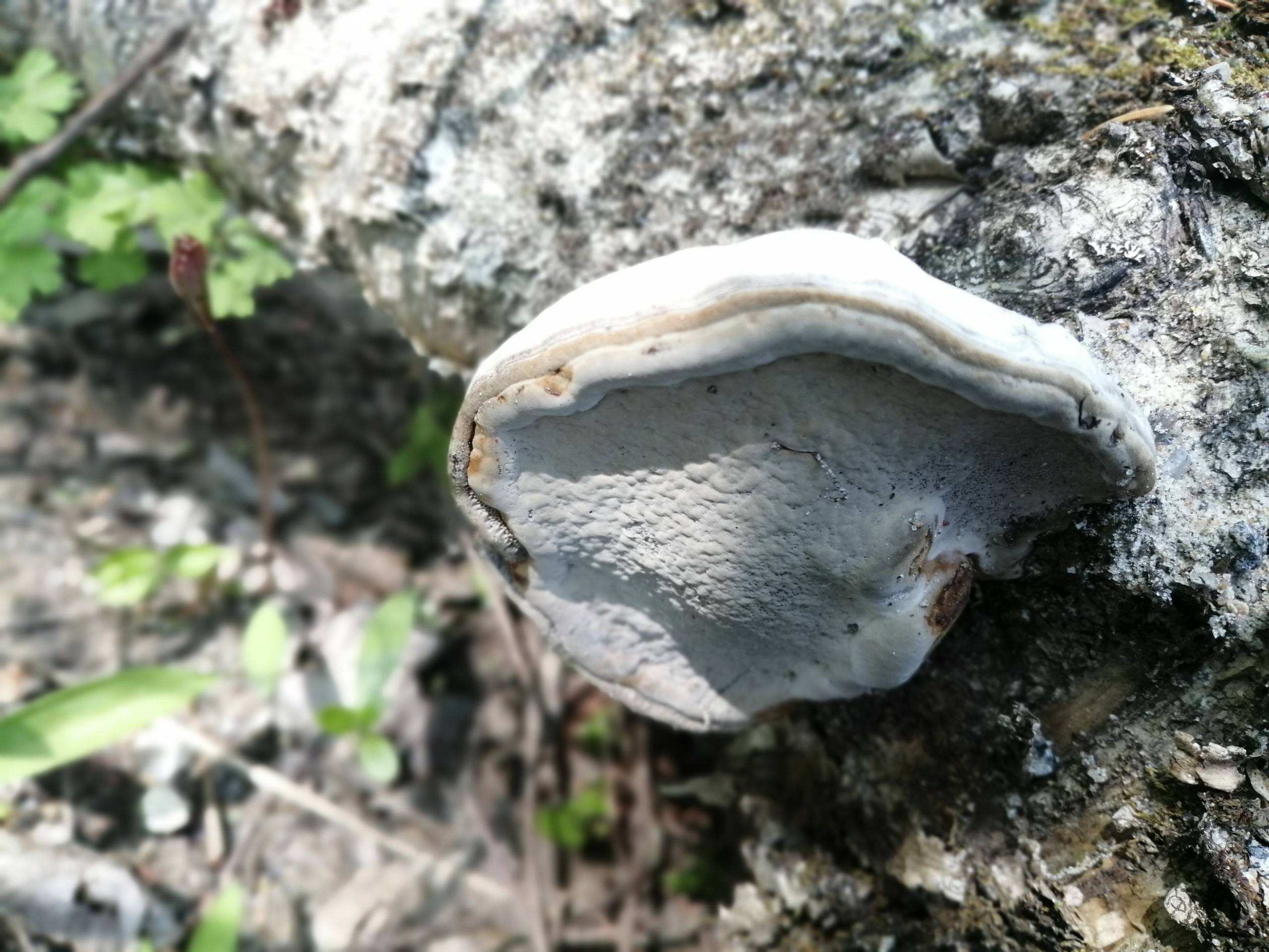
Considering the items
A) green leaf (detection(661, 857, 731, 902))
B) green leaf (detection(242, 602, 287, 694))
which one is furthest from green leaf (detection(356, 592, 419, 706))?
green leaf (detection(661, 857, 731, 902))

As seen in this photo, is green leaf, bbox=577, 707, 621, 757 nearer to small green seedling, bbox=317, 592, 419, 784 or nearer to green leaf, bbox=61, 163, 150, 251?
small green seedling, bbox=317, 592, 419, 784

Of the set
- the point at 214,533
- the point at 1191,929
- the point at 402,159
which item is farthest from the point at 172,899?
the point at 1191,929

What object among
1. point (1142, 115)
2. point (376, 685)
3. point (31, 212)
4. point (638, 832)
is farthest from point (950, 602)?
point (31, 212)

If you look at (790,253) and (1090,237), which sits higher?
(790,253)

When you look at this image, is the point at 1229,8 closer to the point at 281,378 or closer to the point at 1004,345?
the point at 1004,345

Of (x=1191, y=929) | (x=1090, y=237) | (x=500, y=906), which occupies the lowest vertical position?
(x=500, y=906)

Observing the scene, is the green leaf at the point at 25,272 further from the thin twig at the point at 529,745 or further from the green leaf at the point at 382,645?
the thin twig at the point at 529,745
